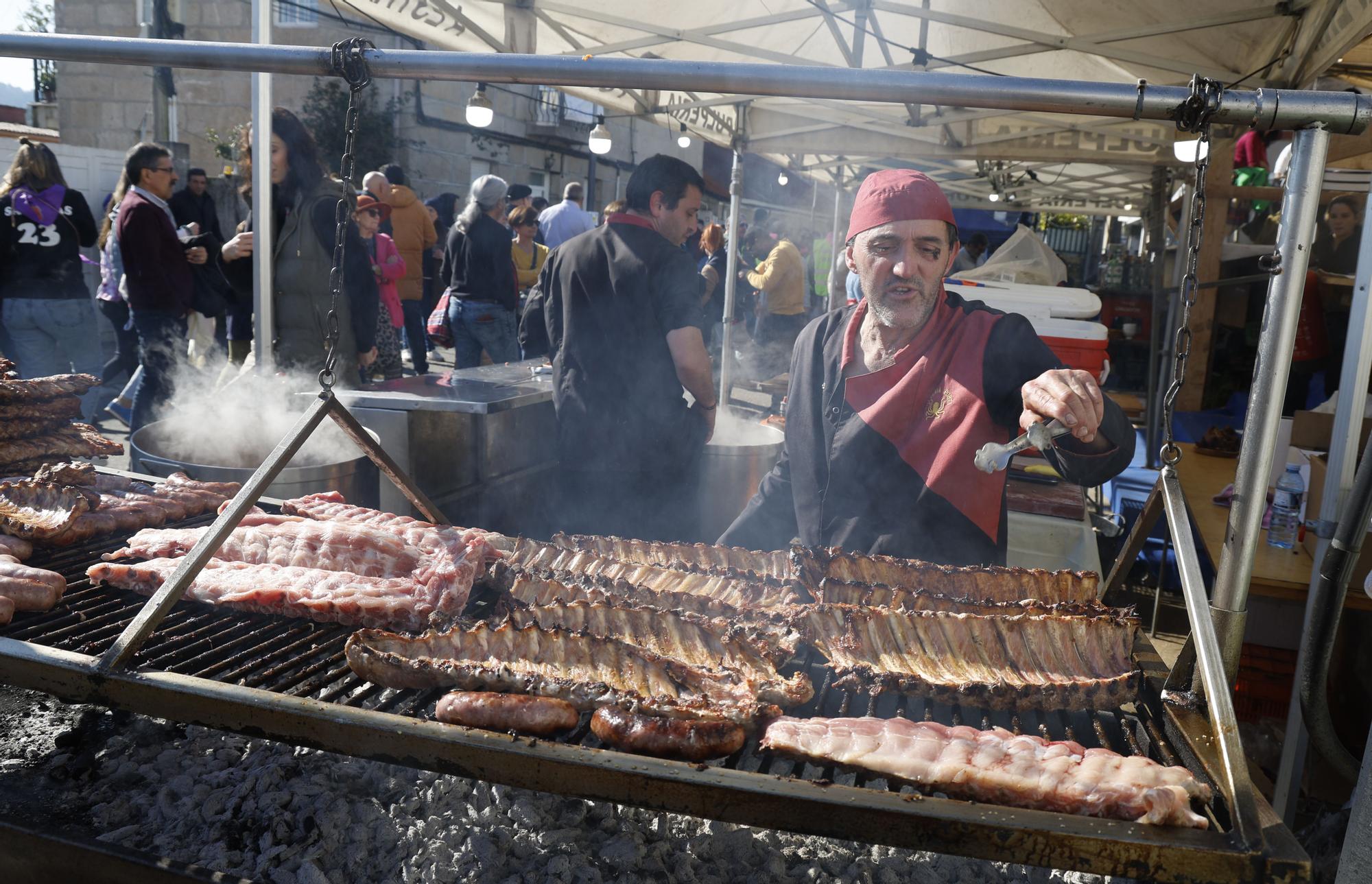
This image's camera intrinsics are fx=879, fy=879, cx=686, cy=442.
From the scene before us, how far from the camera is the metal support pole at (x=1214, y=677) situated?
161 centimetres

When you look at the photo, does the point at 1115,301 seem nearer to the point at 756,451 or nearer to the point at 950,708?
the point at 756,451

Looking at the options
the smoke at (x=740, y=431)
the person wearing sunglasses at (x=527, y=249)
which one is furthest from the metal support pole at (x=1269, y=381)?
the person wearing sunglasses at (x=527, y=249)

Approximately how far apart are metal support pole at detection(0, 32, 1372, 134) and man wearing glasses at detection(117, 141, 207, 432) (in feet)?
15.0

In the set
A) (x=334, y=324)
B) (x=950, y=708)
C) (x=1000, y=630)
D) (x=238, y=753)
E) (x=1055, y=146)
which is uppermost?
(x=1055, y=146)

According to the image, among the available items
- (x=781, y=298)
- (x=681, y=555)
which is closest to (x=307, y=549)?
(x=681, y=555)

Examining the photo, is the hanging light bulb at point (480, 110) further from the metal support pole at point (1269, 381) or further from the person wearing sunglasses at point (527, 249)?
the metal support pole at point (1269, 381)

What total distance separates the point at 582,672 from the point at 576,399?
2937 millimetres

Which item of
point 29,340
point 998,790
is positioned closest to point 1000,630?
point 998,790

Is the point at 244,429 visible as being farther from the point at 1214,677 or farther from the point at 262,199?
the point at 1214,677

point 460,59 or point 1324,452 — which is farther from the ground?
point 460,59

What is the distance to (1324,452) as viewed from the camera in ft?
14.7

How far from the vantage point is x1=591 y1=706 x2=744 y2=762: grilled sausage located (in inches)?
72.2

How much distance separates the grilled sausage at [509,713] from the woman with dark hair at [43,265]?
751cm

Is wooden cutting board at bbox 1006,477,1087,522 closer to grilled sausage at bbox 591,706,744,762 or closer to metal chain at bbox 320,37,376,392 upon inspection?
grilled sausage at bbox 591,706,744,762
